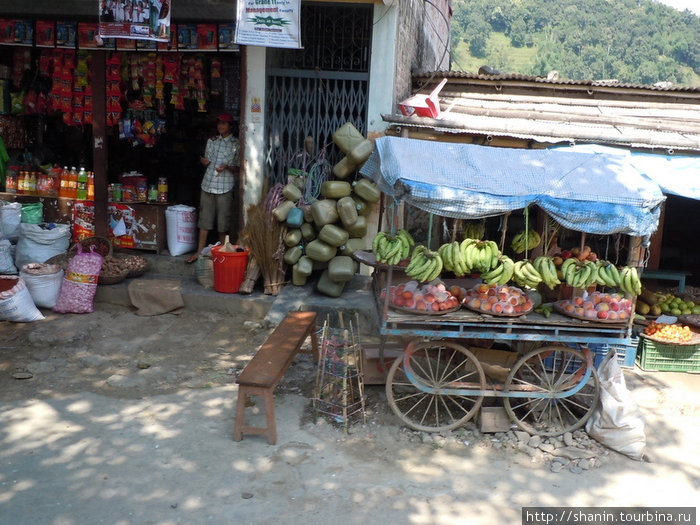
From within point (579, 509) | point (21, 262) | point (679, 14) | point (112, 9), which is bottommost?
point (579, 509)

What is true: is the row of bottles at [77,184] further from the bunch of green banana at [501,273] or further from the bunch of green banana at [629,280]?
the bunch of green banana at [629,280]

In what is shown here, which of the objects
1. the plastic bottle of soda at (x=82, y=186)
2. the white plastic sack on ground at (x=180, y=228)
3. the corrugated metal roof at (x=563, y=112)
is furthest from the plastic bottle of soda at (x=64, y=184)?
the corrugated metal roof at (x=563, y=112)

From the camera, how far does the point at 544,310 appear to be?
5492 mm

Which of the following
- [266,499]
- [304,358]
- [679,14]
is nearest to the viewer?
[266,499]

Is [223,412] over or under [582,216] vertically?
under

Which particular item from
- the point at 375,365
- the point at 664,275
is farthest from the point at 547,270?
the point at 664,275

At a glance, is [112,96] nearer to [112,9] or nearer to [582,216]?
[112,9]

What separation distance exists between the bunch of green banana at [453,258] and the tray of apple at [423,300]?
239mm

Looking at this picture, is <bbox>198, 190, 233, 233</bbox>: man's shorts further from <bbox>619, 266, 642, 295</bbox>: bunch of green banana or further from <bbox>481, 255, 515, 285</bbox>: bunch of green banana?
<bbox>619, 266, 642, 295</bbox>: bunch of green banana

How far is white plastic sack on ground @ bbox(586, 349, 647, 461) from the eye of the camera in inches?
206

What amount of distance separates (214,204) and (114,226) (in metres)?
1.54

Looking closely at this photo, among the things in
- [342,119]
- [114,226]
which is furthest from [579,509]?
[114,226]

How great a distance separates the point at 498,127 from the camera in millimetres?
7809

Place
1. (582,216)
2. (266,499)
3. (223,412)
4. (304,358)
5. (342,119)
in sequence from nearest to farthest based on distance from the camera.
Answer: (266,499), (582,216), (223,412), (304,358), (342,119)
